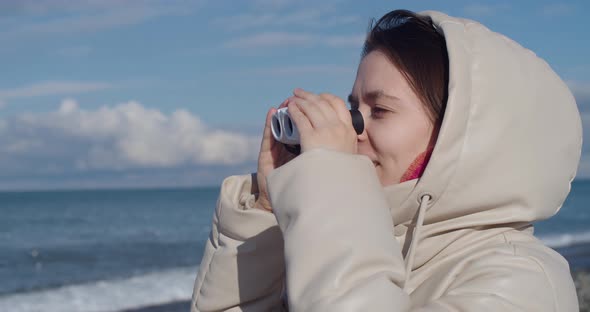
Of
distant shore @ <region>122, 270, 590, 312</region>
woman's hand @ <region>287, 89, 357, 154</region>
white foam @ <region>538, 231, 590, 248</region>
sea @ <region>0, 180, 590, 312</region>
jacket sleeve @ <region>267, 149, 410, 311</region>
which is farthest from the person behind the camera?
white foam @ <region>538, 231, 590, 248</region>

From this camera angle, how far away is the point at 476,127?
1.96 meters

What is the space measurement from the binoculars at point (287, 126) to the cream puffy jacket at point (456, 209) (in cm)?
15

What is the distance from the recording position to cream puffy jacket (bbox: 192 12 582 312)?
174 cm

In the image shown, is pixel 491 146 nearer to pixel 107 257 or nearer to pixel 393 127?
pixel 393 127

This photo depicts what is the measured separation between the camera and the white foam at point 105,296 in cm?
1155

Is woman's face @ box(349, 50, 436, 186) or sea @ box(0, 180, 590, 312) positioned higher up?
woman's face @ box(349, 50, 436, 186)

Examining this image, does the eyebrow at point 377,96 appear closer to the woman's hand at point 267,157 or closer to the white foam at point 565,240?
the woman's hand at point 267,157

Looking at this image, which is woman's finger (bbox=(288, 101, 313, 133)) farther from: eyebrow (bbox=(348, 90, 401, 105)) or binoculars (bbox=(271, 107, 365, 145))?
eyebrow (bbox=(348, 90, 401, 105))

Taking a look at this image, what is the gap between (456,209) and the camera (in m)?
2.01

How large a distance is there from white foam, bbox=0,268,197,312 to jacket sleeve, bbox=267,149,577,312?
9.84 meters

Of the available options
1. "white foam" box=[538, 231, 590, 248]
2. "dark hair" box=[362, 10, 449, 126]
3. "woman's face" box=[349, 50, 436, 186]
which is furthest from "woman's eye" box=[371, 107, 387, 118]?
"white foam" box=[538, 231, 590, 248]

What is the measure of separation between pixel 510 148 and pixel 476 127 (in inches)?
4.4

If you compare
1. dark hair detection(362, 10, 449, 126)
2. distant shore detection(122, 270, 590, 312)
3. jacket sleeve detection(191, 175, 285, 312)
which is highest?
dark hair detection(362, 10, 449, 126)

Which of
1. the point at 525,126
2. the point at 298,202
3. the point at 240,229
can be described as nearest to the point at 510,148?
A: the point at 525,126
